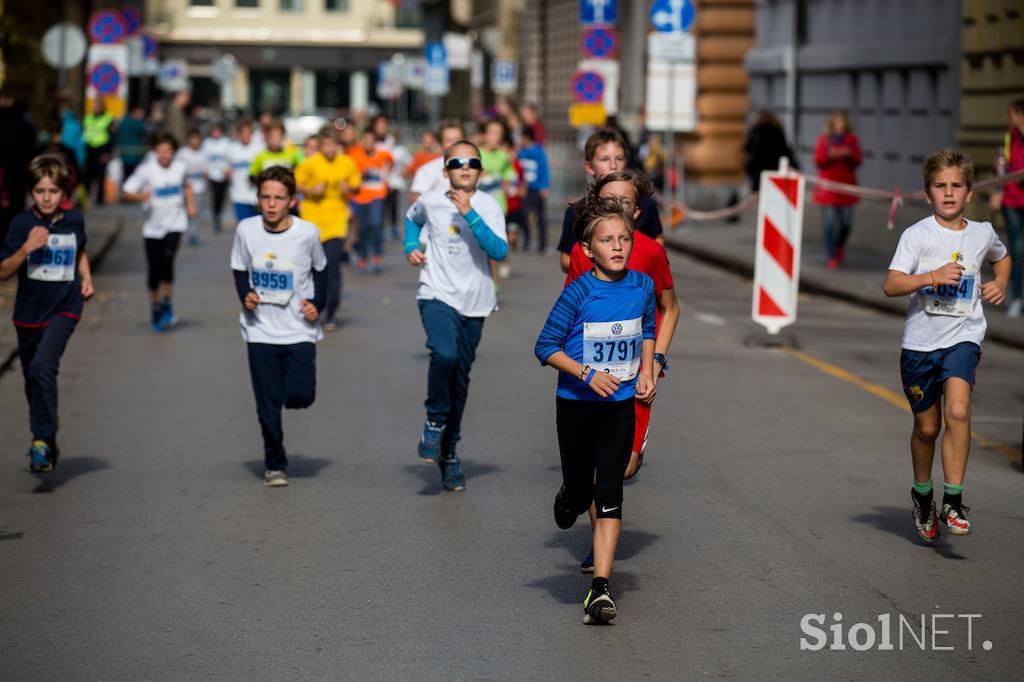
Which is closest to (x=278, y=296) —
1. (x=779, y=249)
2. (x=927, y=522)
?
(x=927, y=522)

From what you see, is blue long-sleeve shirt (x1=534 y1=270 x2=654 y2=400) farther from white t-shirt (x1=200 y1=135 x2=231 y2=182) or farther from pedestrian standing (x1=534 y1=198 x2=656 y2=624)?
white t-shirt (x1=200 y1=135 x2=231 y2=182)

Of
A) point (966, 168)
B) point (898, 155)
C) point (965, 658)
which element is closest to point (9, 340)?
point (966, 168)

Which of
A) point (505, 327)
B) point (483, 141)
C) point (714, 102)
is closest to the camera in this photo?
point (505, 327)

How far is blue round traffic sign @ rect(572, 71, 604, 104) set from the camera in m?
32.9

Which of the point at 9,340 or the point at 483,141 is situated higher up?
the point at 483,141

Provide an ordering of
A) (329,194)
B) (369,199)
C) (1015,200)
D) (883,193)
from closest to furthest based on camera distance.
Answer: (1015,200)
(329,194)
(883,193)
(369,199)

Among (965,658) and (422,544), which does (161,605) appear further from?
(965,658)

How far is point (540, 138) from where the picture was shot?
30406mm

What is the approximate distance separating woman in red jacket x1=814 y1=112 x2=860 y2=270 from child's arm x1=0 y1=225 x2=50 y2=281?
1478 cm

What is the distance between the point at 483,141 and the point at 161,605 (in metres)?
14.4

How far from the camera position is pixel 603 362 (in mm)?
7008

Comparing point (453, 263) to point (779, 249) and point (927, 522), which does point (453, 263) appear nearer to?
point (927, 522)

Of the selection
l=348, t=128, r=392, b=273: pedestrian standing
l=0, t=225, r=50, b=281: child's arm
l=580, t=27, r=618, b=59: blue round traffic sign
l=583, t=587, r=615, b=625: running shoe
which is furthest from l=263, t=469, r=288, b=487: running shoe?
l=580, t=27, r=618, b=59: blue round traffic sign

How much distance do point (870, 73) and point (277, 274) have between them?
792 inches
